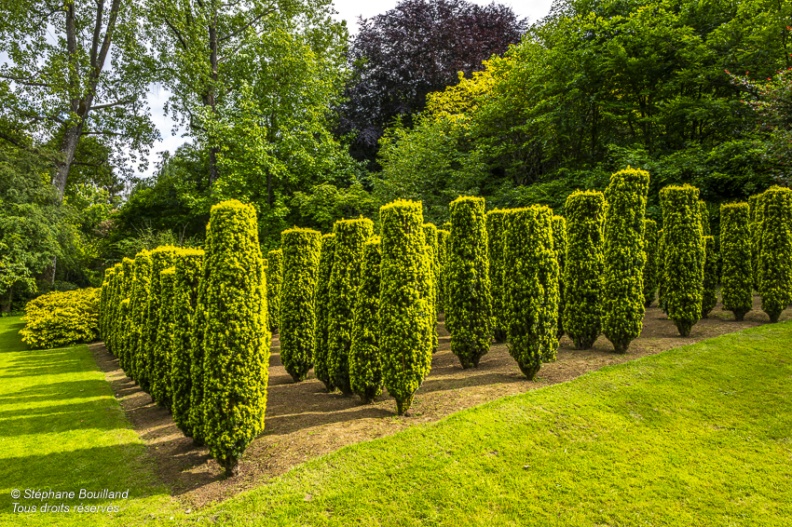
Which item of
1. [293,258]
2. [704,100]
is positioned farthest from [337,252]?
[704,100]

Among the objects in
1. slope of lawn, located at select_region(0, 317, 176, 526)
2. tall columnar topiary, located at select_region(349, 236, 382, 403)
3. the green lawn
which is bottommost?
slope of lawn, located at select_region(0, 317, 176, 526)

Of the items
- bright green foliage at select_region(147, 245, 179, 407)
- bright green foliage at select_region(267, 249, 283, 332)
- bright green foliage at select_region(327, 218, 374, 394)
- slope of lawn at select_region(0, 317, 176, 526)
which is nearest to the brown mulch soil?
slope of lawn at select_region(0, 317, 176, 526)

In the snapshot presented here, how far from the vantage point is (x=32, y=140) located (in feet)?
92.9

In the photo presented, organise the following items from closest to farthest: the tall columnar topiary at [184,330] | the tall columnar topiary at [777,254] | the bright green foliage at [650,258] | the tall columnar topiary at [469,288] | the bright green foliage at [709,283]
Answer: the tall columnar topiary at [184,330] → the tall columnar topiary at [469,288] → the tall columnar topiary at [777,254] → the bright green foliage at [709,283] → the bright green foliage at [650,258]

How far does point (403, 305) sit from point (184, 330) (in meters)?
3.38

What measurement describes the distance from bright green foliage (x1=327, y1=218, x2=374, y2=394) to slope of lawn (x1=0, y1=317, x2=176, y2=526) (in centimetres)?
325

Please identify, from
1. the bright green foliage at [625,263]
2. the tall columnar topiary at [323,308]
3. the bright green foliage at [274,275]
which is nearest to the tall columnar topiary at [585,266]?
the bright green foliage at [625,263]

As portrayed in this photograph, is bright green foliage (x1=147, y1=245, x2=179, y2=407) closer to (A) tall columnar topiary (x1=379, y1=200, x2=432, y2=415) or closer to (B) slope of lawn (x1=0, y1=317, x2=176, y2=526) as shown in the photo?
(B) slope of lawn (x1=0, y1=317, x2=176, y2=526)

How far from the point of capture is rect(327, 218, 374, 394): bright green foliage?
7480 millimetres

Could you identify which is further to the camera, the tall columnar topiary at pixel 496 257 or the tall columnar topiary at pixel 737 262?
the tall columnar topiary at pixel 737 262

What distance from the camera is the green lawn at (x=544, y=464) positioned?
4.46 meters

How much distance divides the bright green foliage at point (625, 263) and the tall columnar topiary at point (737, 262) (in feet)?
12.5

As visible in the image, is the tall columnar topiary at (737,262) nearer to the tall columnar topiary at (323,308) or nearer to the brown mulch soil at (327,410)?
the brown mulch soil at (327,410)

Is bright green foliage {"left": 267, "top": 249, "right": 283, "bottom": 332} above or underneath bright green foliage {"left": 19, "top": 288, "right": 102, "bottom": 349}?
above
